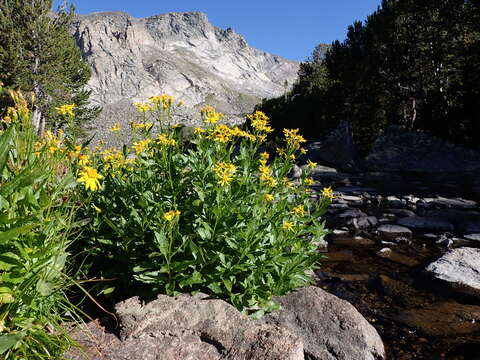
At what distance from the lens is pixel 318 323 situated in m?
2.85

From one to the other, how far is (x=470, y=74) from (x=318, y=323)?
20.6 meters

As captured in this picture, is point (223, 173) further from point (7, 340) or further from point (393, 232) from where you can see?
point (393, 232)

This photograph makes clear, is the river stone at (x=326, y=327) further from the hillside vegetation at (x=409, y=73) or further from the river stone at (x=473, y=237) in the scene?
the hillside vegetation at (x=409, y=73)

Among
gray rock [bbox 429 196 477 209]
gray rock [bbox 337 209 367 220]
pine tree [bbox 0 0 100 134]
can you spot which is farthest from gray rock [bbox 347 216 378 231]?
pine tree [bbox 0 0 100 134]

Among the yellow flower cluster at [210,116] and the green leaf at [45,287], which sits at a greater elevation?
→ the yellow flower cluster at [210,116]

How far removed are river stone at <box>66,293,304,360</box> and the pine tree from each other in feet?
76.7

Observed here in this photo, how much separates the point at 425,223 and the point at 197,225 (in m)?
5.96

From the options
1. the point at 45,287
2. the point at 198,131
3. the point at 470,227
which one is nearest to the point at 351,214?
the point at 470,227

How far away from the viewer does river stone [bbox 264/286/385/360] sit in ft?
8.72

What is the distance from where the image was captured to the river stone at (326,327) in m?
2.66

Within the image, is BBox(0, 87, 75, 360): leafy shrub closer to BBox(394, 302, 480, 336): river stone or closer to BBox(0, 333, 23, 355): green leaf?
BBox(0, 333, 23, 355): green leaf

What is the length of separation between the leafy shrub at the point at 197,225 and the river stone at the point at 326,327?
0.14 meters

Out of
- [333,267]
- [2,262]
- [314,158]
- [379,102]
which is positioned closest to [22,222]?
[2,262]

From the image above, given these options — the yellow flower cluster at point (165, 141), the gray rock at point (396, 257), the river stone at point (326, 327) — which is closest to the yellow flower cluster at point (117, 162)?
the yellow flower cluster at point (165, 141)
